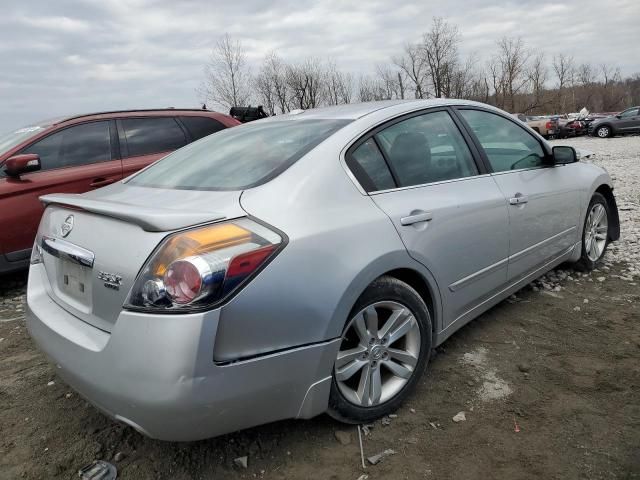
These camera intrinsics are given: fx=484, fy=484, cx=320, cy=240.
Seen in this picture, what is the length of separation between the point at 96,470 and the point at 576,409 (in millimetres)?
2202

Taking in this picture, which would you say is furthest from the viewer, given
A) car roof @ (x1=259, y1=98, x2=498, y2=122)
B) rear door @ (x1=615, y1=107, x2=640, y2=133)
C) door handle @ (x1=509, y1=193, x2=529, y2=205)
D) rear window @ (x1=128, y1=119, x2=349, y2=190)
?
rear door @ (x1=615, y1=107, x2=640, y2=133)

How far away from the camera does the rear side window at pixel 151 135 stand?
17.4 feet

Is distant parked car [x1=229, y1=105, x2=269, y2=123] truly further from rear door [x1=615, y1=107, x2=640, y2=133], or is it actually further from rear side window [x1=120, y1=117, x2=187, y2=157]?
rear door [x1=615, y1=107, x2=640, y2=133]

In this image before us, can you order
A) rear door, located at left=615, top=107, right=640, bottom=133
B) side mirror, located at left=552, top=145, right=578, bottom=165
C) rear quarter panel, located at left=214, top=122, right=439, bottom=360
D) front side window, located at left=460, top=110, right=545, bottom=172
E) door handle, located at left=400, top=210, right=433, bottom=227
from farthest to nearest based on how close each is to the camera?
rear door, located at left=615, top=107, right=640, bottom=133 < side mirror, located at left=552, top=145, right=578, bottom=165 < front side window, located at left=460, top=110, right=545, bottom=172 < door handle, located at left=400, top=210, right=433, bottom=227 < rear quarter panel, located at left=214, top=122, right=439, bottom=360

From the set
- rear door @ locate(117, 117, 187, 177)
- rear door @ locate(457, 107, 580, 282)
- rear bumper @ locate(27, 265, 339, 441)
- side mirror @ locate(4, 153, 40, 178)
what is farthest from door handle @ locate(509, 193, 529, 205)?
side mirror @ locate(4, 153, 40, 178)

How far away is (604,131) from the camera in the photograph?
24562 mm

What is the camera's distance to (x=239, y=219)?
1.82 metres

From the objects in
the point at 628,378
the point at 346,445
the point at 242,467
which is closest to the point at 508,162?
the point at 628,378

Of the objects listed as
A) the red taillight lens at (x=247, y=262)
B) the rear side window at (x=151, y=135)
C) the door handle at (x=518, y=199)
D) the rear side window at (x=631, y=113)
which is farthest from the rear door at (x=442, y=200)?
the rear side window at (x=631, y=113)

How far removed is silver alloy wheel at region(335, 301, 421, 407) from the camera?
2.12 meters

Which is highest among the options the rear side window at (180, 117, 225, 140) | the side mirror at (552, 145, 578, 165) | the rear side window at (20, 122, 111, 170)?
the rear side window at (180, 117, 225, 140)

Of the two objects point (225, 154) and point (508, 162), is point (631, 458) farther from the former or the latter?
point (225, 154)

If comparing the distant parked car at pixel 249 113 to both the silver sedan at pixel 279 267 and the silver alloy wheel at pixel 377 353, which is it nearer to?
the silver sedan at pixel 279 267

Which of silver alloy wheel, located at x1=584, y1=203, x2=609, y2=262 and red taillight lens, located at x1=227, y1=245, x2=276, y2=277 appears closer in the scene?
red taillight lens, located at x1=227, y1=245, x2=276, y2=277
